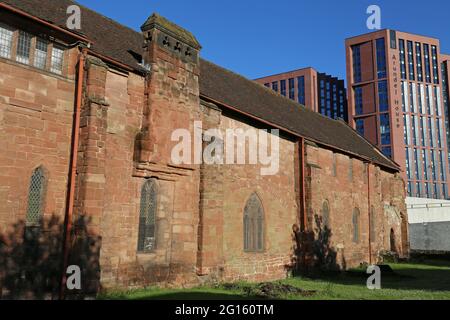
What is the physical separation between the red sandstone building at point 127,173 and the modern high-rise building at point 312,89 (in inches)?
2813

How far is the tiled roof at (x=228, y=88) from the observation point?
13.2 meters

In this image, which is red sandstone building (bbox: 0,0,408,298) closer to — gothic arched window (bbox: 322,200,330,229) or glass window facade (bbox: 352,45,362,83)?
gothic arched window (bbox: 322,200,330,229)

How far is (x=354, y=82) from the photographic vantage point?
77.5 metres

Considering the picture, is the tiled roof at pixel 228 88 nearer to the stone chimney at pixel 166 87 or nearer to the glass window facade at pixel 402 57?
the stone chimney at pixel 166 87

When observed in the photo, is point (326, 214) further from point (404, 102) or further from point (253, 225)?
point (404, 102)

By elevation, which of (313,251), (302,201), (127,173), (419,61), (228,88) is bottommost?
(313,251)

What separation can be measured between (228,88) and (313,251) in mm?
8966

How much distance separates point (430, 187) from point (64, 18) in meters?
78.1

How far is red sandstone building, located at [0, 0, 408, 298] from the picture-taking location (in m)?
10.8

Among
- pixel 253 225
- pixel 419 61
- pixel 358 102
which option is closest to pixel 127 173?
pixel 253 225

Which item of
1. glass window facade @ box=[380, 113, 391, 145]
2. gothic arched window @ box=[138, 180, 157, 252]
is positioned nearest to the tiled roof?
gothic arched window @ box=[138, 180, 157, 252]

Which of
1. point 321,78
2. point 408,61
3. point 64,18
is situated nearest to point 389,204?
point 64,18

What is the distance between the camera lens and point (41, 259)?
10.7m

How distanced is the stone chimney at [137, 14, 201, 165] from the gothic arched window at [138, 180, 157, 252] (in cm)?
92
